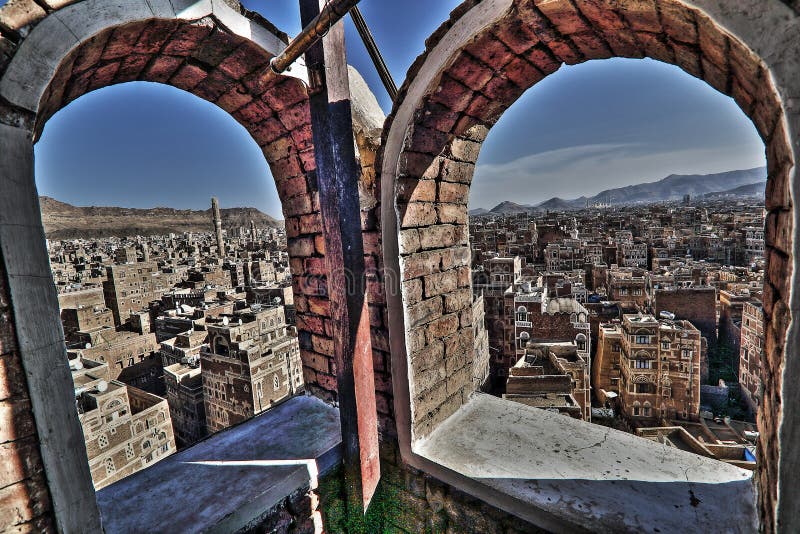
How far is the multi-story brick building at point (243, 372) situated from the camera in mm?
15438

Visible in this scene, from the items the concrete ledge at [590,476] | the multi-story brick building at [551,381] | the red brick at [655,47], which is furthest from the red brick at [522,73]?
the multi-story brick building at [551,381]

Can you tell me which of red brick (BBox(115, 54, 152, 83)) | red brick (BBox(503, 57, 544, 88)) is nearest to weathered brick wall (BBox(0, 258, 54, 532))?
red brick (BBox(115, 54, 152, 83))

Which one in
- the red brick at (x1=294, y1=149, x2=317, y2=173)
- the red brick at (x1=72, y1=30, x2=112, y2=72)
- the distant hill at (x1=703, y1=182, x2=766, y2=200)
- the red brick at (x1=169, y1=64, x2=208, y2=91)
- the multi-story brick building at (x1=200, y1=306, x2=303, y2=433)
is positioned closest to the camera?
the red brick at (x1=72, y1=30, x2=112, y2=72)

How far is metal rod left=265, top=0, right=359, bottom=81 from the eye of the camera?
4.60ft

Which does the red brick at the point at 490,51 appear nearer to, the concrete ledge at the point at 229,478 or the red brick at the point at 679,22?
the red brick at the point at 679,22

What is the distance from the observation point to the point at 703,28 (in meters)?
1.14

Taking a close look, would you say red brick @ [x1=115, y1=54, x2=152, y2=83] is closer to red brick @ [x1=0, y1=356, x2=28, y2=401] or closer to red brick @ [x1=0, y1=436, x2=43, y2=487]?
red brick @ [x1=0, y1=356, x2=28, y2=401]

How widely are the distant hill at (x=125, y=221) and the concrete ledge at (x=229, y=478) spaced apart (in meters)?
99.4

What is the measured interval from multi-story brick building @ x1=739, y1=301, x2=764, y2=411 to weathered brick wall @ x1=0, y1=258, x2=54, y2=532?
24.5m

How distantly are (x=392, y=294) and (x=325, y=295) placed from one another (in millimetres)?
552

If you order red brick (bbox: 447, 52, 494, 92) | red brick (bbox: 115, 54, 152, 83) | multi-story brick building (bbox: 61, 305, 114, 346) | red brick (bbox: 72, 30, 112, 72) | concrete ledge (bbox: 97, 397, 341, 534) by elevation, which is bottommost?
multi-story brick building (bbox: 61, 305, 114, 346)

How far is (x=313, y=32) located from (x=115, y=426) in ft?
50.2

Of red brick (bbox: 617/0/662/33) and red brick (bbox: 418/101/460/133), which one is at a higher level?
red brick (bbox: 617/0/662/33)

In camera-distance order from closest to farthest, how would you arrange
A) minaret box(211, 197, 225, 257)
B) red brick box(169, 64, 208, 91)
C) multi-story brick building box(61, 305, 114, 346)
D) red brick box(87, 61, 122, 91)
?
red brick box(87, 61, 122, 91) < red brick box(169, 64, 208, 91) < multi-story brick building box(61, 305, 114, 346) < minaret box(211, 197, 225, 257)
